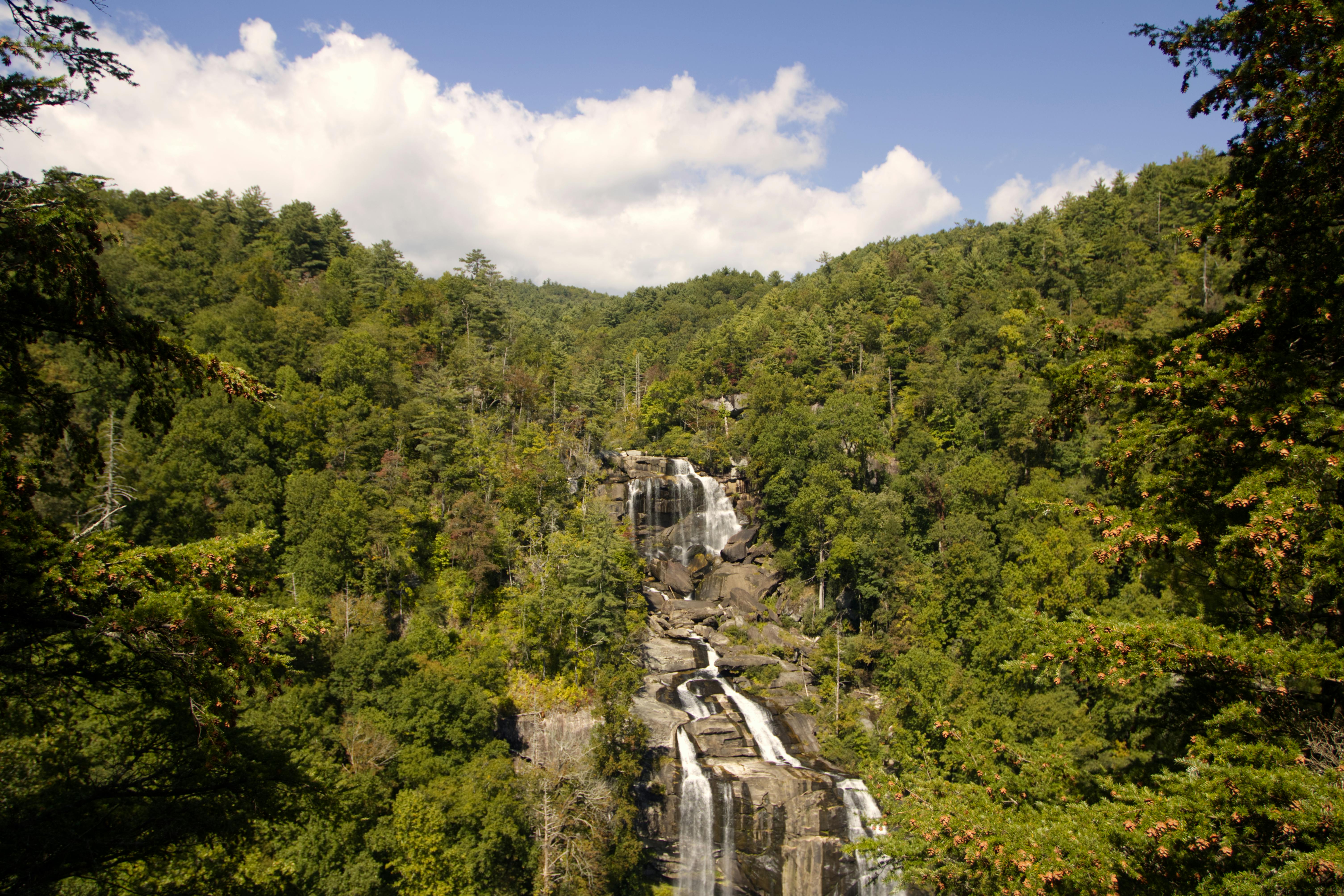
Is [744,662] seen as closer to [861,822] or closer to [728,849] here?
[728,849]

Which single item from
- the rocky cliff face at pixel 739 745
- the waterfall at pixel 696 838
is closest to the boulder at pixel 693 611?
the rocky cliff face at pixel 739 745

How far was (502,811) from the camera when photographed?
22422 mm

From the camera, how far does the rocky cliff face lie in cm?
2606

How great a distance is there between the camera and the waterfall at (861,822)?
83.1ft

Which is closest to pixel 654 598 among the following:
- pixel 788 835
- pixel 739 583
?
pixel 739 583

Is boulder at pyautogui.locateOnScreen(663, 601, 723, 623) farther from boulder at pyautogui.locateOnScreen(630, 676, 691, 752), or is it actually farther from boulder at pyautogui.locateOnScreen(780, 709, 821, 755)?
boulder at pyautogui.locateOnScreen(780, 709, 821, 755)

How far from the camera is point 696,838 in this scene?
27.0 meters

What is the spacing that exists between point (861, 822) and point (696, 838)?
23.1 feet

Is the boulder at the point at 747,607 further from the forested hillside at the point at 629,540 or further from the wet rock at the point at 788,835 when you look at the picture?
the wet rock at the point at 788,835

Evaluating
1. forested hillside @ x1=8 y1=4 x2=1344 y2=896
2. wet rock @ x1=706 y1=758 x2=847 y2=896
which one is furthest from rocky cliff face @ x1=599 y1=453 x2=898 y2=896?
forested hillside @ x1=8 y1=4 x2=1344 y2=896

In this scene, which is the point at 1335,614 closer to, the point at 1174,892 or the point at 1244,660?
the point at 1244,660

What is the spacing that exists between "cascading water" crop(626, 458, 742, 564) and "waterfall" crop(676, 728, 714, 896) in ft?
68.4

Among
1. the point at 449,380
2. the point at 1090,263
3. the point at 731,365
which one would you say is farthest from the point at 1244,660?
the point at 1090,263

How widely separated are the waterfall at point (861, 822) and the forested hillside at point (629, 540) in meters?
2.41
